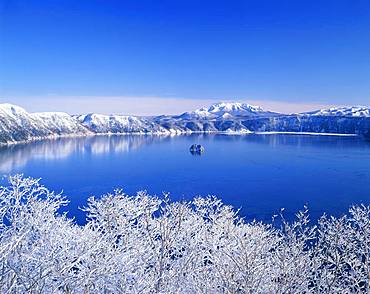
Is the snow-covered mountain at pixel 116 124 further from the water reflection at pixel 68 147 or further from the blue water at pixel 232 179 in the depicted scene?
the blue water at pixel 232 179

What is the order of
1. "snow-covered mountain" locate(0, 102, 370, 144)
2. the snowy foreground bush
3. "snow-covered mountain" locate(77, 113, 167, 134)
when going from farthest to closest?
1. "snow-covered mountain" locate(77, 113, 167, 134)
2. "snow-covered mountain" locate(0, 102, 370, 144)
3. the snowy foreground bush

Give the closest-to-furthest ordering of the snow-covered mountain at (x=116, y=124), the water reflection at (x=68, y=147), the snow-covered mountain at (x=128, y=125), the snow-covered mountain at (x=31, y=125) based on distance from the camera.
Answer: the water reflection at (x=68, y=147)
the snow-covered mountain at (x=31, y=125)
the snow-covered mountain at (x=128, y=125)
the snow-covered mountain at (x=116, y=124)

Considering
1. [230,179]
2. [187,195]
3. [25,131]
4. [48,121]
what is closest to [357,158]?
[230,179]

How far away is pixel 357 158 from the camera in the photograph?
49.7 metres

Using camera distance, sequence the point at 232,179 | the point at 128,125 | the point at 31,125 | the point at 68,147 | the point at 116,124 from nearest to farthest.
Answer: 1. the point at 232,179
2. the point at 68,147
3. the point at 31,125
4. the point at 116,124
5. the point at 128,125

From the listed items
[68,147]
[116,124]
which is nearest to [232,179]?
[68,147]

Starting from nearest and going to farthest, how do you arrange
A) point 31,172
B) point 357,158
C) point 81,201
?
1. point 81,201
2. point 31,172
3. point 357,158

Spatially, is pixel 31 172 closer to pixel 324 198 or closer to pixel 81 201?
pixel 81 201

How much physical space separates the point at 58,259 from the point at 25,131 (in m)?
93.2

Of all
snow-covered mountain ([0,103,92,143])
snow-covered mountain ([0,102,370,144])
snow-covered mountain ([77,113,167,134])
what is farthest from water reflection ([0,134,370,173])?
snow-covered mountain ([77,113,167,134])

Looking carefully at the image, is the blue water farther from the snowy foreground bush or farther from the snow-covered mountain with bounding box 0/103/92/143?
the snow-covered mountain with bounding box 0/103/92/143

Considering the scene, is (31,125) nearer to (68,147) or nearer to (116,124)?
(68,147)

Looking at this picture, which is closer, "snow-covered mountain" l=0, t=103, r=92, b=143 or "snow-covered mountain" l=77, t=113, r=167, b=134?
"snow-covered mountain" l=0, t=103, r=92, b=143

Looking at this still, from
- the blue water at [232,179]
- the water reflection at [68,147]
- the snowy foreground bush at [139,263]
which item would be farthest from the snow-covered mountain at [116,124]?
the snowy foreground bush at [139,263]
